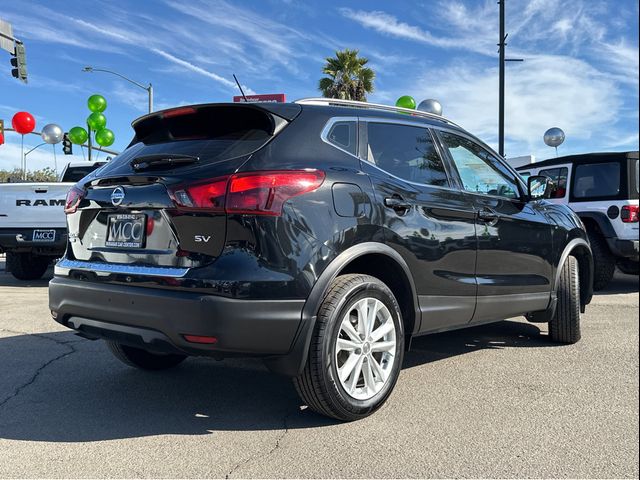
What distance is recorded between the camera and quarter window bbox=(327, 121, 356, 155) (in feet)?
10.7

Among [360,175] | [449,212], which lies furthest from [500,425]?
[360,175]

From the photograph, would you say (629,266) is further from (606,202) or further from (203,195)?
(203,195)

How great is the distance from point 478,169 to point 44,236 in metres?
6.46

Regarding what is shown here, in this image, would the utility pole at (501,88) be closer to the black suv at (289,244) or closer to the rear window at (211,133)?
the black suv at (289,244)

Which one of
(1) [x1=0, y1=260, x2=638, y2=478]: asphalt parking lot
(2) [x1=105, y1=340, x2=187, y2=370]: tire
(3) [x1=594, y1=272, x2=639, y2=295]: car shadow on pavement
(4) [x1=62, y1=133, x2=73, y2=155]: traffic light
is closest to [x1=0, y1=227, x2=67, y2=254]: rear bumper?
(1) [x1=0, y1=260, x2=638, y2=478]: asphalt parking lot

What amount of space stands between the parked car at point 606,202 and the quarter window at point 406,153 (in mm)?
4775

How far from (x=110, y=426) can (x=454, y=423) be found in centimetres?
189

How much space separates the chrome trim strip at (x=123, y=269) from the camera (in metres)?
2.81

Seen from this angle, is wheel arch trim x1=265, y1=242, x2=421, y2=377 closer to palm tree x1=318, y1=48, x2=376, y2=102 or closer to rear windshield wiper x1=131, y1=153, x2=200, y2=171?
rear windshield wiper x1=131, y1=153, x2=200, y2=171

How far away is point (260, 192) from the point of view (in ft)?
9.11

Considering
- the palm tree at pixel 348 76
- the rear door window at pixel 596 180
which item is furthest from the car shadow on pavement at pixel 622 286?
the palm tree at pixel 348 76

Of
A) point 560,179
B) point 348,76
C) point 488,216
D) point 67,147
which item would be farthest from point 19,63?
point 488,216

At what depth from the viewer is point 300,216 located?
112 inches

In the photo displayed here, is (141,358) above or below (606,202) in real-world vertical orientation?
below
